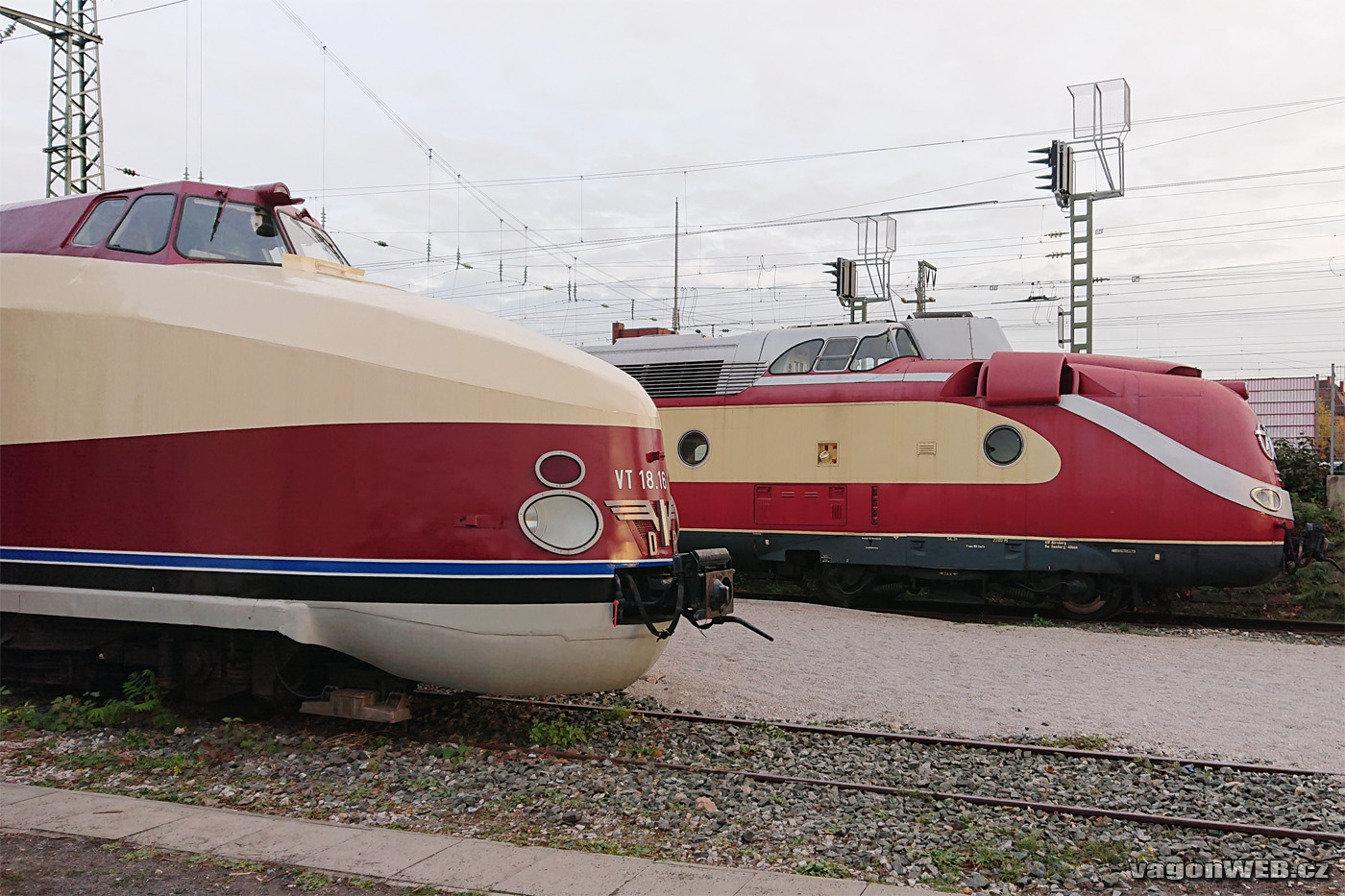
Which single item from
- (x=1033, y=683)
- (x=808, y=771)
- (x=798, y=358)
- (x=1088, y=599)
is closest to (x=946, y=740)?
(x=808, y=771)

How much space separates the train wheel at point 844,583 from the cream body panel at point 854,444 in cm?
141

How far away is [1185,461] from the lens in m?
12.5

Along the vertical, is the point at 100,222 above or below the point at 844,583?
above

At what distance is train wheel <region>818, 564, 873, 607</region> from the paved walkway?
10067 millimetres

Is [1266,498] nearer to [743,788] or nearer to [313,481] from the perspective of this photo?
[743,788]

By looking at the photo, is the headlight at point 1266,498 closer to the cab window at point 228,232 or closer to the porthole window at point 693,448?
the porthole window at point 693,448

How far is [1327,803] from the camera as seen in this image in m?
6.19

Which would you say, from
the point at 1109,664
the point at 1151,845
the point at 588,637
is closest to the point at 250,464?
the point at 588,637

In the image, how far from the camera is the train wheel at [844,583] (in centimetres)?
1464

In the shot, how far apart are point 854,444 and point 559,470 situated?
8.19 m

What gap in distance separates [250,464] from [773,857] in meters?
3.95

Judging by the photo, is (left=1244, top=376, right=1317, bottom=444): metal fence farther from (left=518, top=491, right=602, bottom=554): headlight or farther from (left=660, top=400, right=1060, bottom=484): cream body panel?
(left=518, top=491, right=602, bottom=554): headlight

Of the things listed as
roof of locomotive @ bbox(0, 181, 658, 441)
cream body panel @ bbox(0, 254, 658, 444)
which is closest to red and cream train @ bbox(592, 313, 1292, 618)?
roof of locomotive @ bbox(0, 181, 658, 441)

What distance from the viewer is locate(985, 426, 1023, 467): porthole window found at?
520 inches
